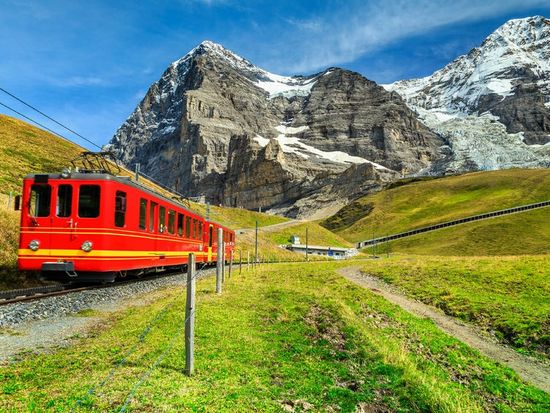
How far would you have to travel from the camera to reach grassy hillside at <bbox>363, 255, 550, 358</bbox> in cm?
1797

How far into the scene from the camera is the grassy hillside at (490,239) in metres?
117

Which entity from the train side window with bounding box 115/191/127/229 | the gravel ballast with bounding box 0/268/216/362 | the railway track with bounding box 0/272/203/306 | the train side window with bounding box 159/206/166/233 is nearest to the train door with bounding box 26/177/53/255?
the railway track with bounding box 0/272/203/306

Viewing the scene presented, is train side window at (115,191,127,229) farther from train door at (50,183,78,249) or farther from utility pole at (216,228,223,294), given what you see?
utility pole at (216,228,223,294)

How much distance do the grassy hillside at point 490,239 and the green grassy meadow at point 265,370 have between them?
112 metres

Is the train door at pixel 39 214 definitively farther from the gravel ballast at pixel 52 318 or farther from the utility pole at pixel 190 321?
the utility pole at pixel 190 321

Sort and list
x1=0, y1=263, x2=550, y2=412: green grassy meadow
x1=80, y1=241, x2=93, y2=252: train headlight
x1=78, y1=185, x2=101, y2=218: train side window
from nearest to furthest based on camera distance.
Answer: x1=0, y1=263, x2=550, y2=412: green grassy meadow → x1=80, y1=241, x2=93, y2=252: train headlight → x1=78, y1=185, x2=101, y2=218: train side window

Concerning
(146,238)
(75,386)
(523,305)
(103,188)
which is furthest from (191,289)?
(523,305)

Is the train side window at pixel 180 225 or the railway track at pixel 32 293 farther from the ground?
the train side window at pixel 180 225

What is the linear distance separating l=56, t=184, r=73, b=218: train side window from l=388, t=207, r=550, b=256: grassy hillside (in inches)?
4512

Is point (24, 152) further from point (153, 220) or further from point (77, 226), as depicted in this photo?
point (77, 226)

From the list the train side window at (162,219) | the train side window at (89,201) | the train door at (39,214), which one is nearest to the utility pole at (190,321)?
the train side window at (89,201)

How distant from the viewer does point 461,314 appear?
21859mm

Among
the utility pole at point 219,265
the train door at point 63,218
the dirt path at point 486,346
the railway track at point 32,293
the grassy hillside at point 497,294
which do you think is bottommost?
the dirt path at point 486,346

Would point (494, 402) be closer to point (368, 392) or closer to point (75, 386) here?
point (368, 392)
